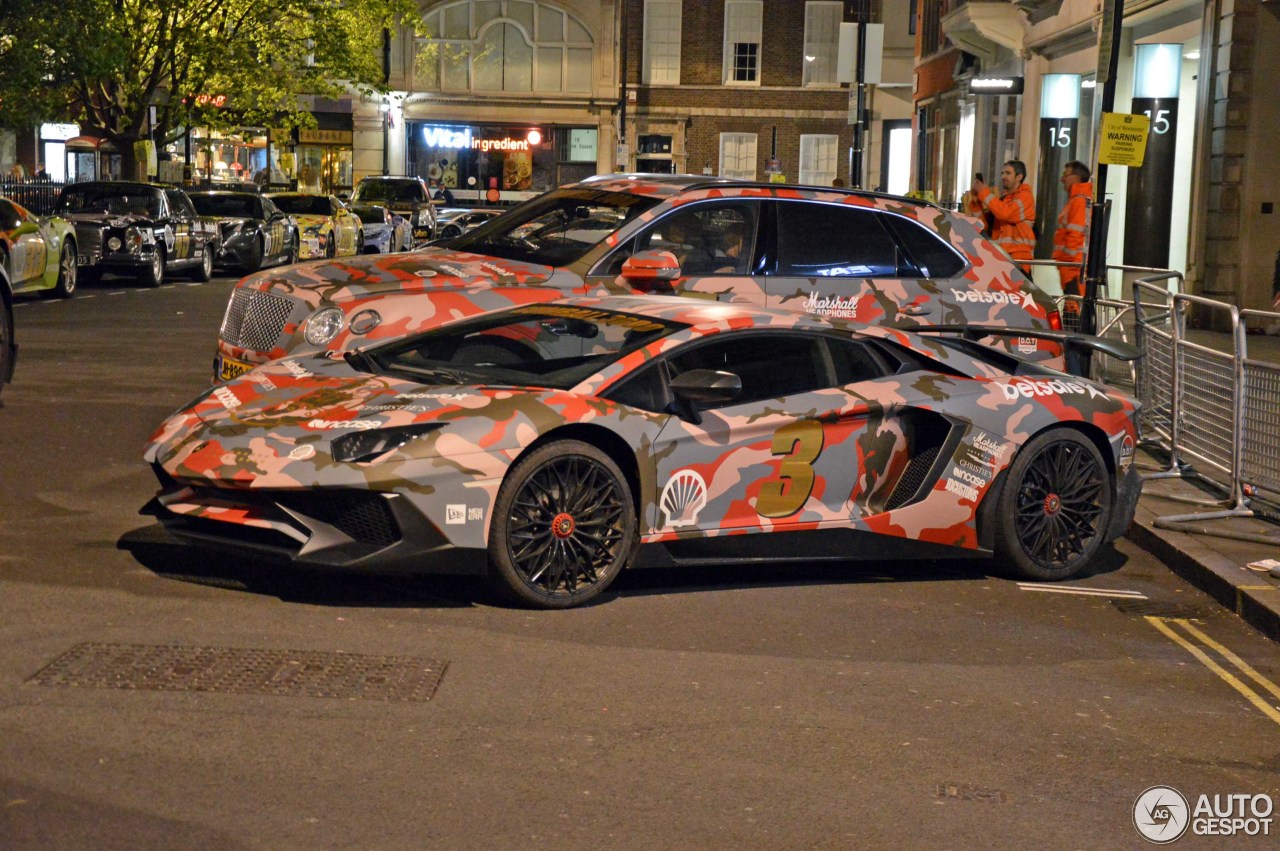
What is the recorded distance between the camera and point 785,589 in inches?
319

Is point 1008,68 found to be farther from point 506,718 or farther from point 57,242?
point 506,718

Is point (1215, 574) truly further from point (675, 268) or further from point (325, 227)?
point (325, 227)

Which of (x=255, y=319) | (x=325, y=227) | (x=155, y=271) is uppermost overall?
(x=255, y=319)

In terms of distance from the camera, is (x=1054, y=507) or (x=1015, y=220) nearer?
(x=1054, y=507)

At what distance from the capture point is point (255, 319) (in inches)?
420

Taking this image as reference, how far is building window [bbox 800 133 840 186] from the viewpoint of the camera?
238 ft

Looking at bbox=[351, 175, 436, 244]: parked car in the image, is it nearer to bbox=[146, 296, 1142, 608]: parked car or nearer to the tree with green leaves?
the tree with green leaves

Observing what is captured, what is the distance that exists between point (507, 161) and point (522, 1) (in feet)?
19.7

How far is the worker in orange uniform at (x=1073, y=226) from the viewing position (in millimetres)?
18469

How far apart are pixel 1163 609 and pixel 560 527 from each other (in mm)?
2979

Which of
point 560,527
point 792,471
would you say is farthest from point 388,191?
point 560,527

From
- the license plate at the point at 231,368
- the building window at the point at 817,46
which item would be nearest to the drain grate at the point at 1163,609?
the license plate at the point at 231,368

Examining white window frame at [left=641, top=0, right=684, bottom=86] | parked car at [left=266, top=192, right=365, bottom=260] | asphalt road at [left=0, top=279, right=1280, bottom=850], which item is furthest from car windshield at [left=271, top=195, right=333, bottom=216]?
white window frame at [left=641, top=0, right=684, bottom=86]

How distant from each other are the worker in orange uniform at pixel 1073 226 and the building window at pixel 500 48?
170 feet
